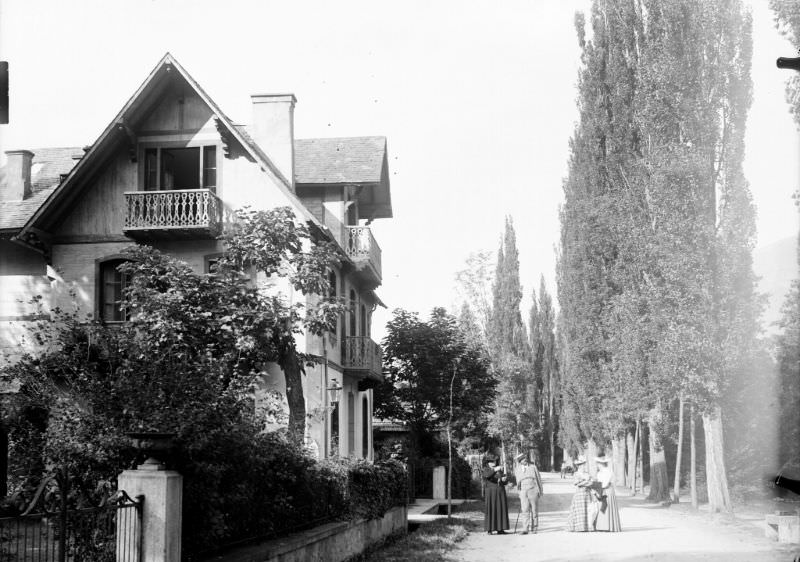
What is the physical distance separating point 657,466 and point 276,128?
63.7 feet

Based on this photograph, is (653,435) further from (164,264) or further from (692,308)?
(164,264)

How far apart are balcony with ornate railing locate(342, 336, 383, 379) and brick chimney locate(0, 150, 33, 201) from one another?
9.70 m

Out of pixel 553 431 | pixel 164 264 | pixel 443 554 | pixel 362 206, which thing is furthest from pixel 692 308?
pixel 553 431

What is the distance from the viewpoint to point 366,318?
32719 millimetres

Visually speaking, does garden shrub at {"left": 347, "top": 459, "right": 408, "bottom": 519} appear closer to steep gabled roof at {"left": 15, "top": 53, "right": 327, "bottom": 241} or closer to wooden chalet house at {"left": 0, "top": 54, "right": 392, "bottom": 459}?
wooden chalet house at {"left": 0, "top": 54, "right": 392, "bottom": 459}

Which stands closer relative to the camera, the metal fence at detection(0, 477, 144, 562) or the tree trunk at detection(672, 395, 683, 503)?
the metal fence at detection(0, 477, 144, 562)

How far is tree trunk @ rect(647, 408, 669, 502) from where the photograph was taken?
112ft

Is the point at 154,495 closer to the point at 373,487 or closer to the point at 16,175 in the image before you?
the point at 373,487

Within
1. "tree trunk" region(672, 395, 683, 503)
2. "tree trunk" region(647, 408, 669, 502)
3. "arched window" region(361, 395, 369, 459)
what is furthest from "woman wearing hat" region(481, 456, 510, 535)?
"tree trunk" region(647, 408, 669, 502)

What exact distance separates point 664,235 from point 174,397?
2014 cm

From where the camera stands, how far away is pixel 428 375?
113 feet

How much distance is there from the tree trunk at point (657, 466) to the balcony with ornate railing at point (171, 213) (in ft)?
59.7

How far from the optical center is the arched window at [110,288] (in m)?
23.6

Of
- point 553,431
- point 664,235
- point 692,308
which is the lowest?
point 553,431
